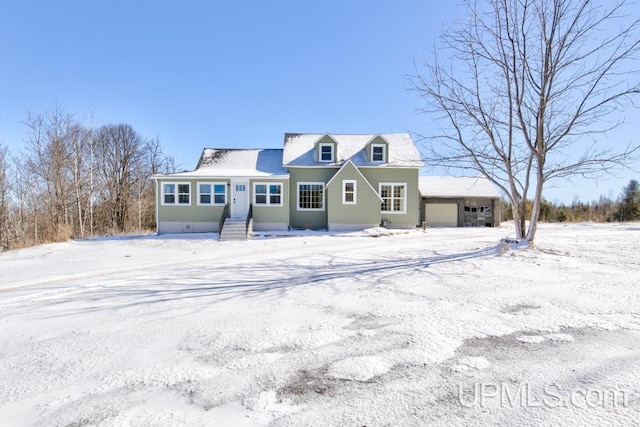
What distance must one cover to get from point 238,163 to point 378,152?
9.47 meters

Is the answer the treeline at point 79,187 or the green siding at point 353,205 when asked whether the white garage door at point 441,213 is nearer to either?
the green siding at point 353,205

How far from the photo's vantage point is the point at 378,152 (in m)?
19.8

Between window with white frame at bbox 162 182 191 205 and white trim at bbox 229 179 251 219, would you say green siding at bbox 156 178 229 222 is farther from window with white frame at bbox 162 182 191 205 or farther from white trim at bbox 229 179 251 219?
white trim at bbox 229 179 251 219

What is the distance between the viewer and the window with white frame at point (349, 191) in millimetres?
18188

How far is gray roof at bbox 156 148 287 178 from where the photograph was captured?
59.9 feet

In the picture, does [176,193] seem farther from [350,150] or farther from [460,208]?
[460,208]

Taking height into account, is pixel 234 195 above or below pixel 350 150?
Result: below

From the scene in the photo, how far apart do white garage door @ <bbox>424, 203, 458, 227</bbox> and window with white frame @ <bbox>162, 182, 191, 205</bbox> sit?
17.9 m

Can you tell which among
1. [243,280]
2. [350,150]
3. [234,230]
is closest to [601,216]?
[350,150]

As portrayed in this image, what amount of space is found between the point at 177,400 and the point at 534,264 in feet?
26.0

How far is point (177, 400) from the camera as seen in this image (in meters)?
2.20

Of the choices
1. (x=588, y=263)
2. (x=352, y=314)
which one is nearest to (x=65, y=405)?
(x=352, y=314)

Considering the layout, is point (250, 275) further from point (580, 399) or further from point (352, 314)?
point (580, 399)

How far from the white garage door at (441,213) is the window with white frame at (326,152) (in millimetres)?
9787
